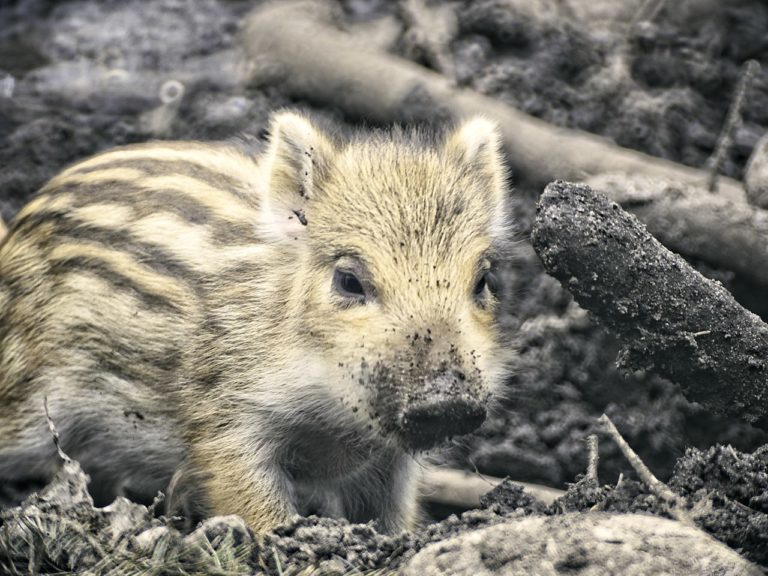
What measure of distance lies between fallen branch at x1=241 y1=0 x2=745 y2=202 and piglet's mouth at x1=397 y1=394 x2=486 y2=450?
1847 millimetres

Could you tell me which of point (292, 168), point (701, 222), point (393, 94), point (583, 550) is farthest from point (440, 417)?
point (393, 94)

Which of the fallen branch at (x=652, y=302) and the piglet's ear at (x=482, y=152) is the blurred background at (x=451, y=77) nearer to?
the piglet's ear at (x=482, y=152)

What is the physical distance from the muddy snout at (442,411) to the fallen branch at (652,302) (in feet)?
1.52

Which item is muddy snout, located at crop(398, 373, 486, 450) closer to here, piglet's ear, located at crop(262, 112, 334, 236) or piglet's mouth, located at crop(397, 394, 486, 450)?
piglet's mouth, located at crop(397, 394, 486, 450)

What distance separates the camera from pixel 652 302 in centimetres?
347

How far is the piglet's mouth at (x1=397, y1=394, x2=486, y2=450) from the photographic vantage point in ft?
10.6

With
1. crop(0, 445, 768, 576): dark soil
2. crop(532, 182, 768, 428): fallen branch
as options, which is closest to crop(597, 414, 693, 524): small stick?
crop(0, 445, 768, 576): dark soil

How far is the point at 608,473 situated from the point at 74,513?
2187 mm

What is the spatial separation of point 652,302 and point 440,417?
727 millimetres

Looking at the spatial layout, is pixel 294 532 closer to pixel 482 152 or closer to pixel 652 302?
pixel 652 302

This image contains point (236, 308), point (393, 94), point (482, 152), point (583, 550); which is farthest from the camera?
point (393, 94)

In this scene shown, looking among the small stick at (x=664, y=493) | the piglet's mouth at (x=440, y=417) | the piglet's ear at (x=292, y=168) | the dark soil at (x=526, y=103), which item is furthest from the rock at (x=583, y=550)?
the dark soil at (x=526, y=103)

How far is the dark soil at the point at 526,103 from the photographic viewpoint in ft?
15.8

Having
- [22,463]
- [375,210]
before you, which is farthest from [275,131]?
[22,463]
